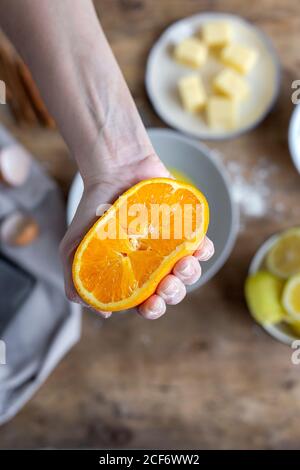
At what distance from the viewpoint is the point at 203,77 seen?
1.35 m

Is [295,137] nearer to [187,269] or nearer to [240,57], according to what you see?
[240,57]

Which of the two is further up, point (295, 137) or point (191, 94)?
point (191, 94)

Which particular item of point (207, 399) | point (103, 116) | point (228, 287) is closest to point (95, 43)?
point (103, 116)

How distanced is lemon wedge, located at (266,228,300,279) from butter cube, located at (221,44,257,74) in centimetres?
39

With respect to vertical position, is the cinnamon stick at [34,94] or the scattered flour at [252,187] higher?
the cinnamon stick at [34,94]

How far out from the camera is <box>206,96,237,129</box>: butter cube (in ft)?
4.17

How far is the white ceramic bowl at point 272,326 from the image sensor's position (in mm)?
1171

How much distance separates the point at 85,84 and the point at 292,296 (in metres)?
0.56

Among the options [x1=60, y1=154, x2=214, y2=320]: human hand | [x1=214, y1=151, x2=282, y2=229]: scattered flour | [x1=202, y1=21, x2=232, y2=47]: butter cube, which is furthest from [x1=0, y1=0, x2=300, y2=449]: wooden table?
[x1=60, y1=154, x2=214, y2=320]: human hand

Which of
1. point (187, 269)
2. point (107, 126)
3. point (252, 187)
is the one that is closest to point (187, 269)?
point (187, 269)

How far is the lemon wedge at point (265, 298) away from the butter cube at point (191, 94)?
405 millimetres

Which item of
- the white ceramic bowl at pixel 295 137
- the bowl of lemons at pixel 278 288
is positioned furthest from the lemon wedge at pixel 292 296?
the white ceramic bowl at pixel 295 137

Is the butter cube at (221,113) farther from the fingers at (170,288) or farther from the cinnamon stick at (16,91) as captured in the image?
the fingers at (170,288)
